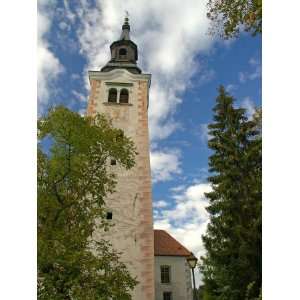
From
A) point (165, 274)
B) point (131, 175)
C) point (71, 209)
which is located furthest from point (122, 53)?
point (71, 209)

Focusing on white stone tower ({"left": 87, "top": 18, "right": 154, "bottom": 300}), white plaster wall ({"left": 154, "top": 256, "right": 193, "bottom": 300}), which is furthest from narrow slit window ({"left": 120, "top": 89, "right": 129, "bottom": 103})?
white plaster wall ({"left": 154, "top": 256, "right": 193, "bottom": 300})

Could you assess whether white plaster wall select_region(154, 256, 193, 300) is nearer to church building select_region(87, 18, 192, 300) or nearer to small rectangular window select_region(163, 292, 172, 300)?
church building select_region(87, 18, 192, 300)

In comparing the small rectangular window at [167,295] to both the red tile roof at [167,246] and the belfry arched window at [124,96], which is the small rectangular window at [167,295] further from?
the belfry arched window at [124,96]

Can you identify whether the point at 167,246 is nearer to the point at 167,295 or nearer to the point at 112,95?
the point at 167,295

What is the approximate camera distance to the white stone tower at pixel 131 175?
13.9 m

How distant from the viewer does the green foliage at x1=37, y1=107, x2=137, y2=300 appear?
776 centimetres

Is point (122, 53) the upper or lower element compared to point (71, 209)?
upper

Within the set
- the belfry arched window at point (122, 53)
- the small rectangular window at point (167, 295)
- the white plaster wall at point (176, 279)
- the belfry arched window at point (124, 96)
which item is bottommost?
the small rectangular window at point (167, 295)

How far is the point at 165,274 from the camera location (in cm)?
2006

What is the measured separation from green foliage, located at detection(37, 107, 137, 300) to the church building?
4.30m

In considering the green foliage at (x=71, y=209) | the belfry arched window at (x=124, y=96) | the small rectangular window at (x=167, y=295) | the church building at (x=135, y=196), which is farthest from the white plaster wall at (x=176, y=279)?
the green foliage at (x=71, y=209)

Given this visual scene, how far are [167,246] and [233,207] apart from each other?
32.1 feet
